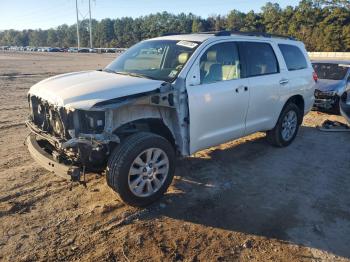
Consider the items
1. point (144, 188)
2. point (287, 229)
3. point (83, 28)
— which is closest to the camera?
point (287, 229)

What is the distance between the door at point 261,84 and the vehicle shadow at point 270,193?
689mm

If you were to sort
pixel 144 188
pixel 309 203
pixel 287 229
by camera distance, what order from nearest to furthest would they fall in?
pixel 287 229, pixel 144 188, pixel 309 203

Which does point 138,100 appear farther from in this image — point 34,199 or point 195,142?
point 34,199

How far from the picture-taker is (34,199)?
452 centimetres

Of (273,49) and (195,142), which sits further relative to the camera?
(273,49)

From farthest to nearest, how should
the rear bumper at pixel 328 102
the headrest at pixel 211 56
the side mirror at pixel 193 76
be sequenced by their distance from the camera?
the rear bumper at pixel 328 102, the headrest at pixel 211 56, the side mirror at pixel 193 76

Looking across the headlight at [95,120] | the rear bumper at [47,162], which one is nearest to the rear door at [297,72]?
the headlight at [95,120]

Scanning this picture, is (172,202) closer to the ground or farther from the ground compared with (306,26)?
closer to the ground

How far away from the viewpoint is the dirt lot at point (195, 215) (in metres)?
3.62

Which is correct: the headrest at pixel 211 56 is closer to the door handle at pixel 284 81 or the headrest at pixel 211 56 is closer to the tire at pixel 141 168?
the tire at pixel 141 168

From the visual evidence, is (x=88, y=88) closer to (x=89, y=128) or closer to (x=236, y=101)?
(x=89, y=128)

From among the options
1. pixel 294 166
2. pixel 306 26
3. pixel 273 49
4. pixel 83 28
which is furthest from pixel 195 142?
pixel 83 28

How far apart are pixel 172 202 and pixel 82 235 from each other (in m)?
1.25

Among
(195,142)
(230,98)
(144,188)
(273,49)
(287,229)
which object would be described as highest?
(273,49)
